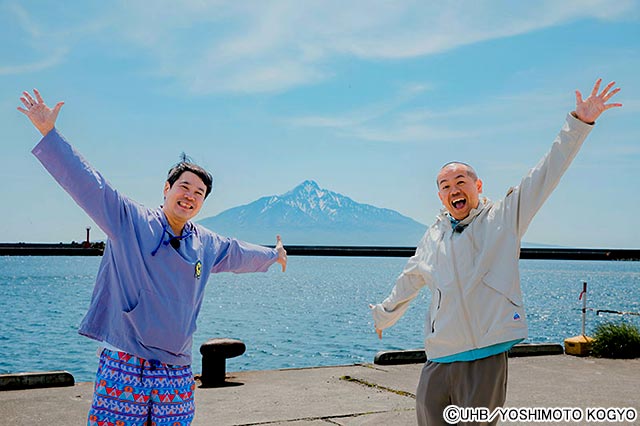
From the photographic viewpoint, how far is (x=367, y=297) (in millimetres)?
46906

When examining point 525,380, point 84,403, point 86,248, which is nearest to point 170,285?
point 84,403

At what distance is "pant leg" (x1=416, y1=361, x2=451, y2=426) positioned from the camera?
3.67 metres

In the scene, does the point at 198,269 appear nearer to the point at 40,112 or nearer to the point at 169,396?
the point at 169,396

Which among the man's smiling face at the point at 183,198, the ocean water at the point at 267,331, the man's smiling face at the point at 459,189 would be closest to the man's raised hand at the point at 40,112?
the man's smiling face at the point at 183,198

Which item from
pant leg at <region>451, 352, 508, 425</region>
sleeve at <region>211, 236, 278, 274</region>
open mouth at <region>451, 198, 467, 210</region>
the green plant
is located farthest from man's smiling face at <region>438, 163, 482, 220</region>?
the green plant

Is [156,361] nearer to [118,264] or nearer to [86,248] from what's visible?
[118,264]

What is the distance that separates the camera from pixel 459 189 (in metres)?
3.86

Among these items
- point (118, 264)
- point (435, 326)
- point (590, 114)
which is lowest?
point (435, 326)

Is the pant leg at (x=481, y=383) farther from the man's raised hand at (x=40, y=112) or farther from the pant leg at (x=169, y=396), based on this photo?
the man's raised hand at (x=40, y=112)

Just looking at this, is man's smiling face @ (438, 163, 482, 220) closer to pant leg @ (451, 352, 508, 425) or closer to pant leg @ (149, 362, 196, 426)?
pant leg @ (451, 352, 508, 425)

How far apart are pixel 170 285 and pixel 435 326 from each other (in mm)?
1371

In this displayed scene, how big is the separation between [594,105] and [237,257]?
195 cm

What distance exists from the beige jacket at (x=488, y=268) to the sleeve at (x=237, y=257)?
2.95 ft

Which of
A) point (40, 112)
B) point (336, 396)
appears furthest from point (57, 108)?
point (336, 396)
